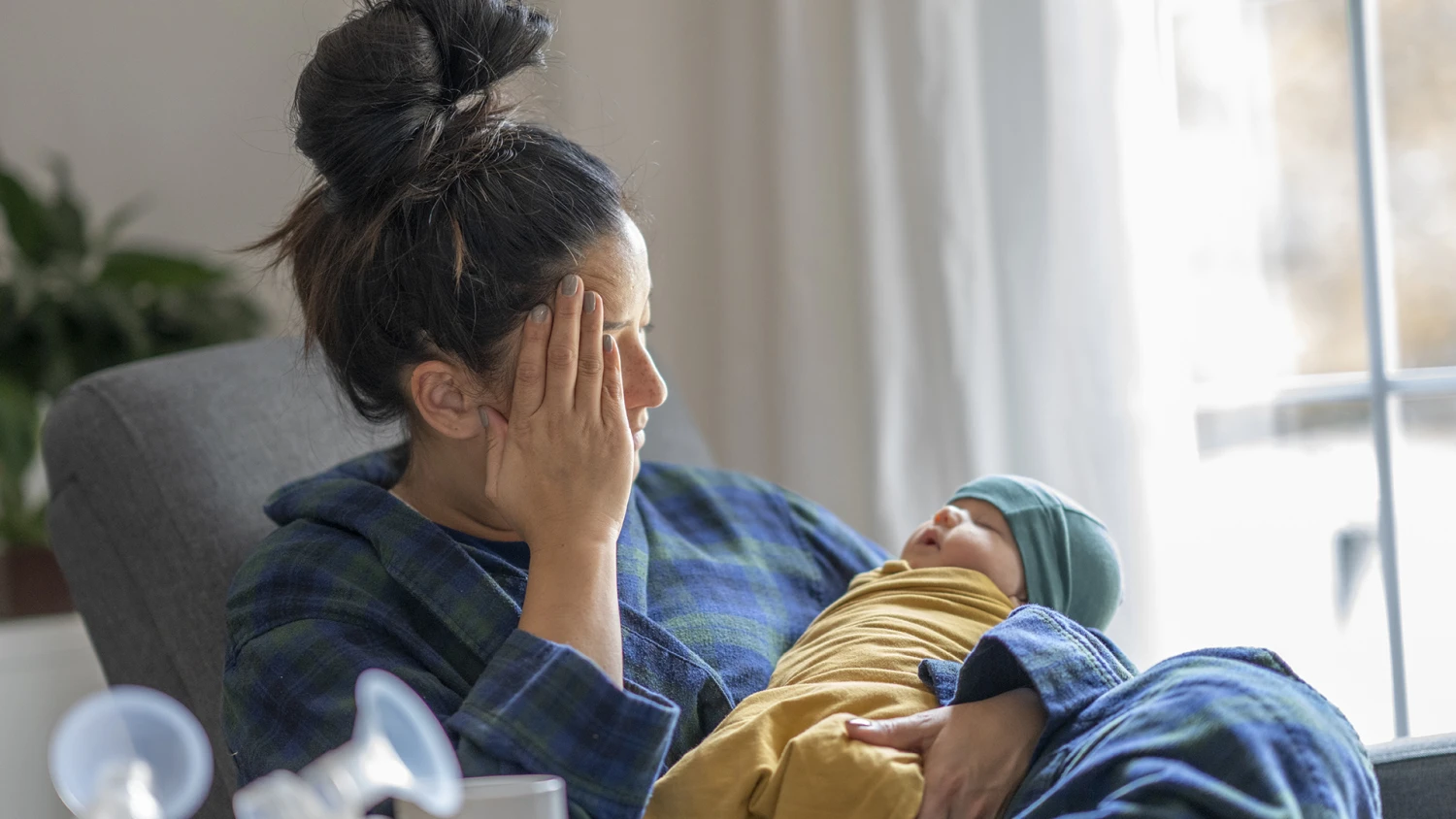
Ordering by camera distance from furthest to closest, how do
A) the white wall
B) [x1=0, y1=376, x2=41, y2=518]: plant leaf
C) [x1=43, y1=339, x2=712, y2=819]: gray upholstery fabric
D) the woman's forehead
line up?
the white wall → [x1=0, y1=376, x2=41, y2=518]: plant leaf → [x1=43, y1=339, x2=712, y2=819]: gray upholstery fabric → the woman's forehead

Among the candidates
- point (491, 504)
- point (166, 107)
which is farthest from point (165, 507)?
point (166, 107)

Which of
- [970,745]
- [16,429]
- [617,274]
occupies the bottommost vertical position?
[970,745]

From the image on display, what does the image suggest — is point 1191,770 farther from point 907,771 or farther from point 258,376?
point 258,376

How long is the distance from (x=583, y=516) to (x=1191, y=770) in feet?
1.71

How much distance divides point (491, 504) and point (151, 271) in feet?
5.70

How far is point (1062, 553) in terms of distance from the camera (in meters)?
1.28

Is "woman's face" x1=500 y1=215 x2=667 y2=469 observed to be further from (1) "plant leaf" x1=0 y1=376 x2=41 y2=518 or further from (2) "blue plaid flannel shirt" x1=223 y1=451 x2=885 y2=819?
(1) "plant leaf" x1=0 y1=376 x2=41 y2=518

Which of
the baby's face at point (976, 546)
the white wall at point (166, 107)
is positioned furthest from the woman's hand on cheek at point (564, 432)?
the white wall at point (166, 107)

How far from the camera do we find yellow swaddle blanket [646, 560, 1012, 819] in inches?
35.3

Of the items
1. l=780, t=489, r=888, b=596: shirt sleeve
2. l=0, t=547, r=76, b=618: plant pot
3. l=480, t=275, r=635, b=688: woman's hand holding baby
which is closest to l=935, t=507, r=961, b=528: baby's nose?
l=780, t=489, r=888, b=596: shirt sleeve

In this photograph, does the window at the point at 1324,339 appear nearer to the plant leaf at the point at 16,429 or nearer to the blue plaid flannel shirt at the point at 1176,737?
the blue plaid flannel shirt at the point at 1176,737

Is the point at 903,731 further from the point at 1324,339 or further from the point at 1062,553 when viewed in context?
the point at 1324,339

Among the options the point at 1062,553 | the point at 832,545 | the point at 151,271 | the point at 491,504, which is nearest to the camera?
the point at 491,504

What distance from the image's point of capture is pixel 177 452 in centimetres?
129
